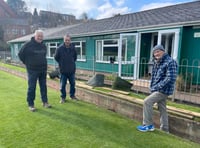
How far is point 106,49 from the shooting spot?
10742 millimetres

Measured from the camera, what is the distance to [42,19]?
162ft

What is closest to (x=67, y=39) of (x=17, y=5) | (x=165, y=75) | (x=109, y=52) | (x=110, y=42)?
(x=165, y=75)

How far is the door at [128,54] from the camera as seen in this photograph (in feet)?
28.1

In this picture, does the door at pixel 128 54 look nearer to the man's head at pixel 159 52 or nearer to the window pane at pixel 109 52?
the window pane at pixel 109 52

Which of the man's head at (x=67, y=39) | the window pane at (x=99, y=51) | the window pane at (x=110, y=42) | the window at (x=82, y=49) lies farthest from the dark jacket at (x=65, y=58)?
the window at (x=82, y=49)

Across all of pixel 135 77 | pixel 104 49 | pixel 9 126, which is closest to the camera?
pixel 9 126

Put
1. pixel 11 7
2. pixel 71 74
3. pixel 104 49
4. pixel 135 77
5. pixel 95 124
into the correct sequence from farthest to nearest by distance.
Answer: pixel 11 7
pixel 104 49
pixel 135 77
pixel 71 74
pixel 95 124

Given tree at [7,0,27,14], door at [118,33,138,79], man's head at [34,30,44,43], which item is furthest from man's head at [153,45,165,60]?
tree at [7,0,27,14]

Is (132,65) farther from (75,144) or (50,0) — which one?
(50,0)

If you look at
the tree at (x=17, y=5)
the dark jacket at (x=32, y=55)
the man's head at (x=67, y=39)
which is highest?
the tree at (x=17, y=5)

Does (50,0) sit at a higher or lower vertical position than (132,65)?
higher

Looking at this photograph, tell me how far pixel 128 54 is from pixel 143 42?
97 centimetres

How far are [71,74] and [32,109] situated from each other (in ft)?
4.86

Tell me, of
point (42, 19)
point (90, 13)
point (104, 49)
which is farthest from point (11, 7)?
point (104, 49)
